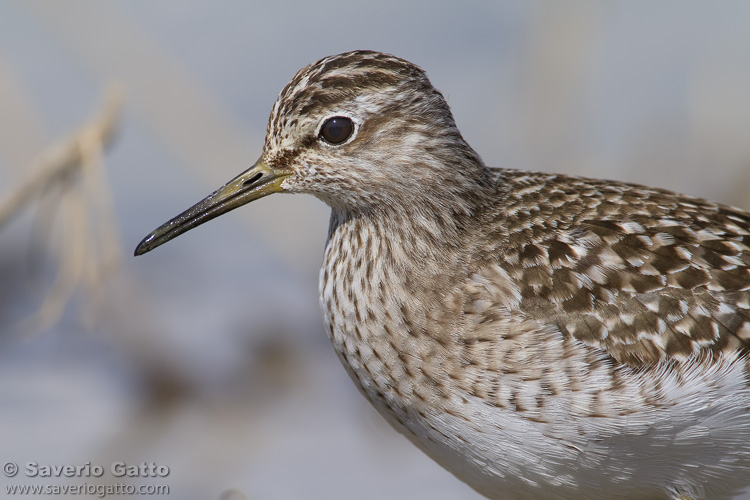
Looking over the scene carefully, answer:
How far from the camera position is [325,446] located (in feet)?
24.6

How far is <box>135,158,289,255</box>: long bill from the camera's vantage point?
5.27 meters

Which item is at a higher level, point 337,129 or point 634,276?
point 337,129

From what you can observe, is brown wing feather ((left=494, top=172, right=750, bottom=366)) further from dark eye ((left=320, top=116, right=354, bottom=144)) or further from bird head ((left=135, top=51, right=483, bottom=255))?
dark eye ((left=320, top=116, right=354, bottom=144))

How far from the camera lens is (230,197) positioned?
17.6ft

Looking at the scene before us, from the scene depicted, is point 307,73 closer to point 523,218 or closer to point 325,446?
point 523,218

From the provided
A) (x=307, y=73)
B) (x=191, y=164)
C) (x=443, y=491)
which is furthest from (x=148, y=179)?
(x=307, y=73)

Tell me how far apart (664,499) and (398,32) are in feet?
22.9

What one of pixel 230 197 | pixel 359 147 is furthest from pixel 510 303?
pixel 230 197

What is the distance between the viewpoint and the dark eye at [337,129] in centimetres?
510
